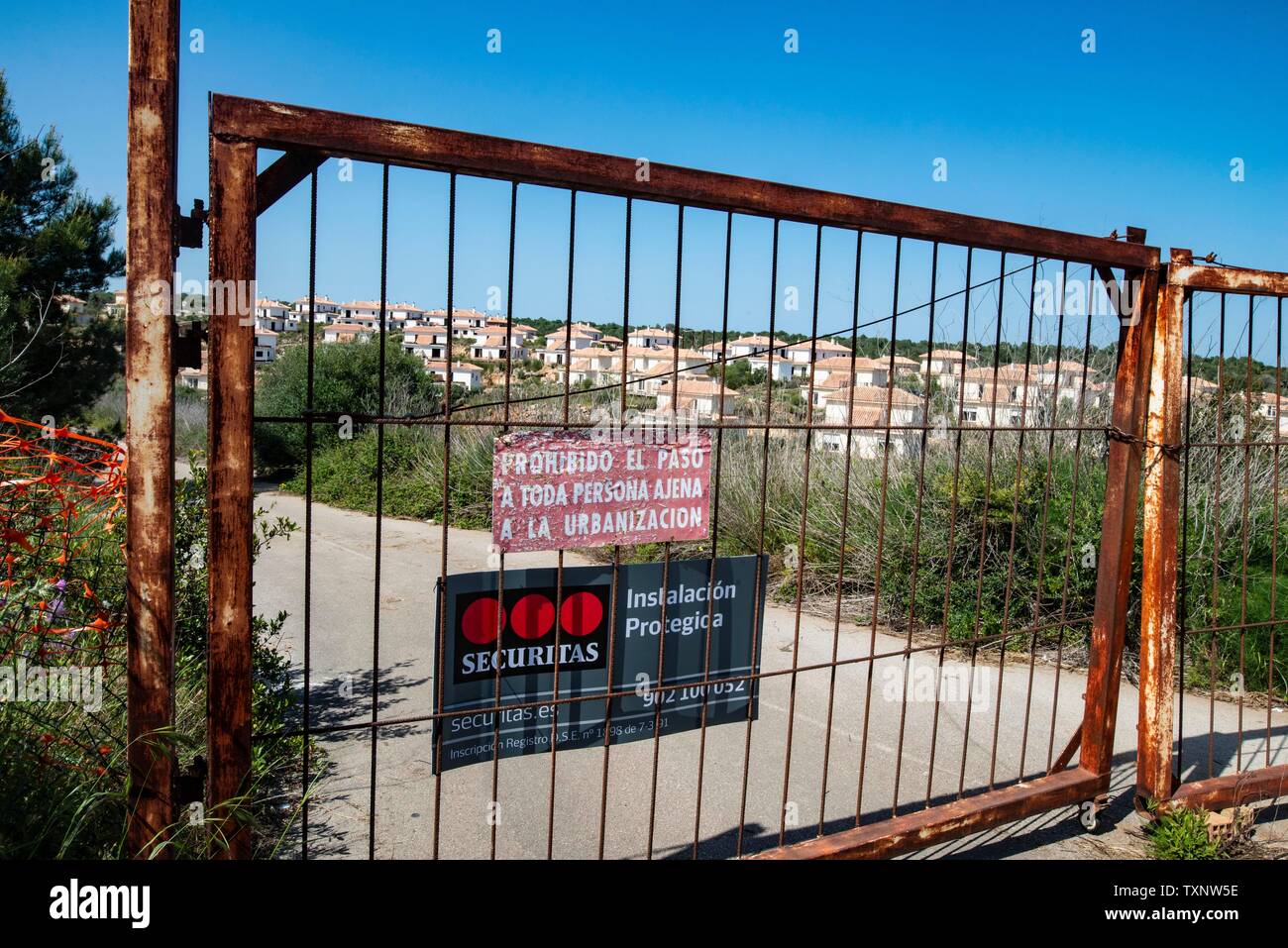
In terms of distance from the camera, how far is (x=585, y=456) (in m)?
2.77

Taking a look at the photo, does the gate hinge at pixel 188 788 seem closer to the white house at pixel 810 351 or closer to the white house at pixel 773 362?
the white house at pixel 773 362

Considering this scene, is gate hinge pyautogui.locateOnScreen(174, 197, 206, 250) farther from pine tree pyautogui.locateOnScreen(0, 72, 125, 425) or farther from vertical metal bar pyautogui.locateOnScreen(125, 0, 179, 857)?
pine tree pyautogui.locateOnScreen(0, 72, 125, 425)

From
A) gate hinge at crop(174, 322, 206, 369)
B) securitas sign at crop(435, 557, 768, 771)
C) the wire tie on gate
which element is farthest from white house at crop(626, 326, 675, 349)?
the wire tie on gate

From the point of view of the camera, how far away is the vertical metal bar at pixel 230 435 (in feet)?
7.21

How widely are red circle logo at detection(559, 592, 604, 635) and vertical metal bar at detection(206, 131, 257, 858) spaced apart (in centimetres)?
92

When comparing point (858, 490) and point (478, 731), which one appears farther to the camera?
point (858, 490)

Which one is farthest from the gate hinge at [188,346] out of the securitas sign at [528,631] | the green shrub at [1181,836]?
the green shrub at [1181,836]

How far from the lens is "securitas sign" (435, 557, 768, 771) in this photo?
2691 millimetres

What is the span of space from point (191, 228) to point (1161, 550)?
3.78m

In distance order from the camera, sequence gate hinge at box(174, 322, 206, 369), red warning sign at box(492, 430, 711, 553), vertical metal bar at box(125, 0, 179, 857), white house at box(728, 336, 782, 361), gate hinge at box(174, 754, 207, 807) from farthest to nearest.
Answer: white house at box(728, 336, 782, 361), red warning sign at box(492, 430, 711, 553), gate hinge at box(174, 754, 207, 807), gate hinge at box(174, 322, 206, 369), vertical metal bar at box(125, 0, 179, 857)

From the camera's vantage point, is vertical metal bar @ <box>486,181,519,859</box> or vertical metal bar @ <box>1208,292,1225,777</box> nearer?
vertical metal bar @ <box>486,181,519,859</box>
